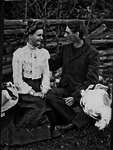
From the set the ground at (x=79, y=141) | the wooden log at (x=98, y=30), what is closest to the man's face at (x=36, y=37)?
the wooden log at (x=98, y=30)

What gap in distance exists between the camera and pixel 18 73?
461 centimetres

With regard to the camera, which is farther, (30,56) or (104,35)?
(104,35)

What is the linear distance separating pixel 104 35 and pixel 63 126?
136cm

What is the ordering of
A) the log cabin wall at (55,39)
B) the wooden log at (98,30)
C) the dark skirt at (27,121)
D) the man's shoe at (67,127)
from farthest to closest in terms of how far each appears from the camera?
the wooden log at (98,30) → the man's shoe at (67,127) → the log cabin wall at (55,39) → the dark skirt at (27,121)

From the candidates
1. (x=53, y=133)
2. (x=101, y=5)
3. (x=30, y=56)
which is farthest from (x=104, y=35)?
(x=53, y=133)

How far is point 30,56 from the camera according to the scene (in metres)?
4.63

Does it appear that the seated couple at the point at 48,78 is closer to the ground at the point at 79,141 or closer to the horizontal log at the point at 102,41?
the ground at the point at 79,141

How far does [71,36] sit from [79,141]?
1330 millimetres

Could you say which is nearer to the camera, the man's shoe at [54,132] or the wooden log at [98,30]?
the man's shoe at [54,132]

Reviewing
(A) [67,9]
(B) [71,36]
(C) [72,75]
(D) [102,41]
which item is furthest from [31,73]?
(D) [102,41]

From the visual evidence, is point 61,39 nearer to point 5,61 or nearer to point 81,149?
point 5,61

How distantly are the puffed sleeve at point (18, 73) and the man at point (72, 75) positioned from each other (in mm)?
326

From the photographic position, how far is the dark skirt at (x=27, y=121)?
4547 mm

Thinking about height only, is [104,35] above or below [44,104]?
above
